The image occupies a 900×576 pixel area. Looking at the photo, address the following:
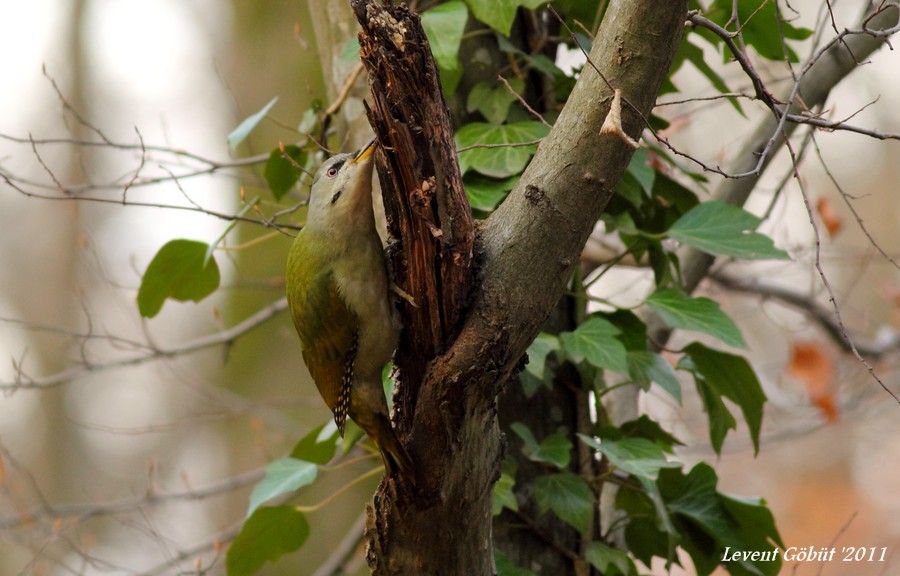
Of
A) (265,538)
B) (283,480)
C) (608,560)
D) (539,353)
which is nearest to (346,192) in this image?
(539,353)

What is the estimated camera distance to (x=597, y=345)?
2.67 m

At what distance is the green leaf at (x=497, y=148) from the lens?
2725 millimetres

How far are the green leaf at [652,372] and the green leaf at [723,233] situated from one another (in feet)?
1.27

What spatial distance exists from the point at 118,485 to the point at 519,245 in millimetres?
6555

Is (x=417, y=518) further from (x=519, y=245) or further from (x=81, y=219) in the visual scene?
(x=81, y=219)

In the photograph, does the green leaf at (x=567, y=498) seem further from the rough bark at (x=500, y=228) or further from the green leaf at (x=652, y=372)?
the rough bark at (x=500, y=228)

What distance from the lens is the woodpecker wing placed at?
2.56 m

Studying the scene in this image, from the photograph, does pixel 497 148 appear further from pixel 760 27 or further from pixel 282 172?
pixel 760 27

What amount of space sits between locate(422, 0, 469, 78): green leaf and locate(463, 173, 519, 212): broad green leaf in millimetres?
353

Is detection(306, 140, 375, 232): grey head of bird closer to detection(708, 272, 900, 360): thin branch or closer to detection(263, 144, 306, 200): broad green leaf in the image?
detection(263, 144, 306, 200): broad green leaf

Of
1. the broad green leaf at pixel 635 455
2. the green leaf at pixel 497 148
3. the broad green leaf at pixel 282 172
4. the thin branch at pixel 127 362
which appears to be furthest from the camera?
the thin branch at pixel 127 362

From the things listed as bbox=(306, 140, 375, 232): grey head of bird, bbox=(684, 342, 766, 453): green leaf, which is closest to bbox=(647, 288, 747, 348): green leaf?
bbox=(684, 342, 766, 453): green leaf

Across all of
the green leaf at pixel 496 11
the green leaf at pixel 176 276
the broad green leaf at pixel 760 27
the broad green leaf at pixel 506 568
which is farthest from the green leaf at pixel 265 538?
the broad green leaf at pixel 760 27

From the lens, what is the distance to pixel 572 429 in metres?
3.00
